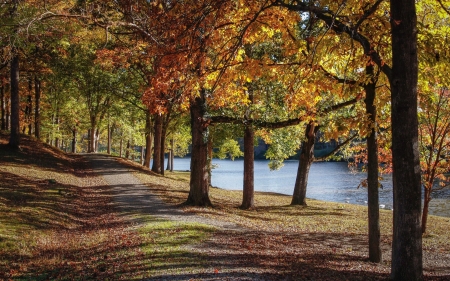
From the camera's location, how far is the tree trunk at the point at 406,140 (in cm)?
606

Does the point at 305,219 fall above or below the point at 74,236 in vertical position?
below

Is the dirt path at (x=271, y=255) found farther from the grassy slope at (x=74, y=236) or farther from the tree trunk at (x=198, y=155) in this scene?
the tree trunk at (x=198, y=155)

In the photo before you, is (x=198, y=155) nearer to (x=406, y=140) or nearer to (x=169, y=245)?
(x=169, y=245)

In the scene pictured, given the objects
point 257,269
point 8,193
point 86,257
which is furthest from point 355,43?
point 8,193

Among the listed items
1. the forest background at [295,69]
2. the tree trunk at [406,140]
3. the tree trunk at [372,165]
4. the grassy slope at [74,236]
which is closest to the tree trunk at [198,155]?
the forest background at [295,69]

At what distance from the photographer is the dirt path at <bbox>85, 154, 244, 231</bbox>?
520 inches

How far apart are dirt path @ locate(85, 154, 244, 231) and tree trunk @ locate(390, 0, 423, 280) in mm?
6766

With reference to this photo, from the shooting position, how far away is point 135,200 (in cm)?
1694

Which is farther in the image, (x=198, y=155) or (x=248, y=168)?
(x=248, y=168)

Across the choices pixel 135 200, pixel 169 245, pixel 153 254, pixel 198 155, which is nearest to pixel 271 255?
pixel 169 245

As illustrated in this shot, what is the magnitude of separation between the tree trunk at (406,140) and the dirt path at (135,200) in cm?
677

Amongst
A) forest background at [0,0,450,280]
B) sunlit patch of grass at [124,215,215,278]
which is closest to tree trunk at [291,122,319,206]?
forest background at [0,0,450,280]

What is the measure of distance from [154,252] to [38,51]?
64.5 ft

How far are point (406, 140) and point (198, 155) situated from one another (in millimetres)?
10505
